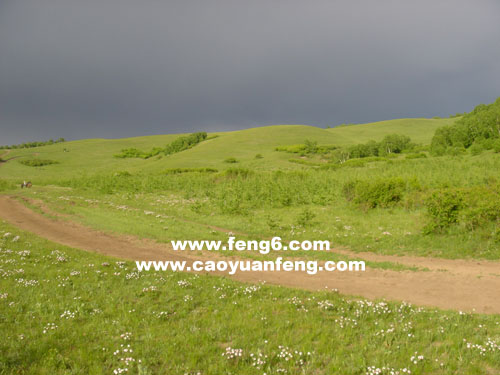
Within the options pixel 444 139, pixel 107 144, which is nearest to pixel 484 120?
pixel 444 139

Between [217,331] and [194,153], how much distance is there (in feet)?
247

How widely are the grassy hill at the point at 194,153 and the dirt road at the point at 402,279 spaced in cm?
4298

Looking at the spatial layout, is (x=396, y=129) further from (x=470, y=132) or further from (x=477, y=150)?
(x=477, y=150)

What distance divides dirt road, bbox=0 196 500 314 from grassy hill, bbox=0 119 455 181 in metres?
43.0

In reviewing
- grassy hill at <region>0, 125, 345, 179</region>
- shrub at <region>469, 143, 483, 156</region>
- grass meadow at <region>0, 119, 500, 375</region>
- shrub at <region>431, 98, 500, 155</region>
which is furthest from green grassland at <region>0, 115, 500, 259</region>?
shrub at <region>431, 98, 500, 155</region>

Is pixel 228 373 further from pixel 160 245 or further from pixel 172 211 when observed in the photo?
pixel 172 211

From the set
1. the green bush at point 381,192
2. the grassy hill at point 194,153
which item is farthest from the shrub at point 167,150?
the green bush at point 381,192

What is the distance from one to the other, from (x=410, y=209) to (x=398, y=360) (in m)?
16.3

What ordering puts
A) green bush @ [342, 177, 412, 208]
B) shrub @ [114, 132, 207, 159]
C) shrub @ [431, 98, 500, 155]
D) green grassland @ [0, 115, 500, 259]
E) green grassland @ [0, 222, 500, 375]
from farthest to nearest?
1. shrub @ [114, 132, 207, 159]
2. shrub @ [431, 98, 500, 155]
3. green bush @ [342, 177, 412, 208]
4. green grassland @ [0, 115, 500, 259]
5. green grassland @ [0, 222, 500, 375]

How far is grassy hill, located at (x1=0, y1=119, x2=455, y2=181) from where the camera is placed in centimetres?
6706

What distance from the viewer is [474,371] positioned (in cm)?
505

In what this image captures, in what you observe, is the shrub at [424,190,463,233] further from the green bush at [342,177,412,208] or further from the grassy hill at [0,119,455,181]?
the grassy hill at [0,119,455,181]

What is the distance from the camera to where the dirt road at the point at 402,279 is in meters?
8.63

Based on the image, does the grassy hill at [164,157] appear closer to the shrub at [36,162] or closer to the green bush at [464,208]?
the shrub at [36,162]
